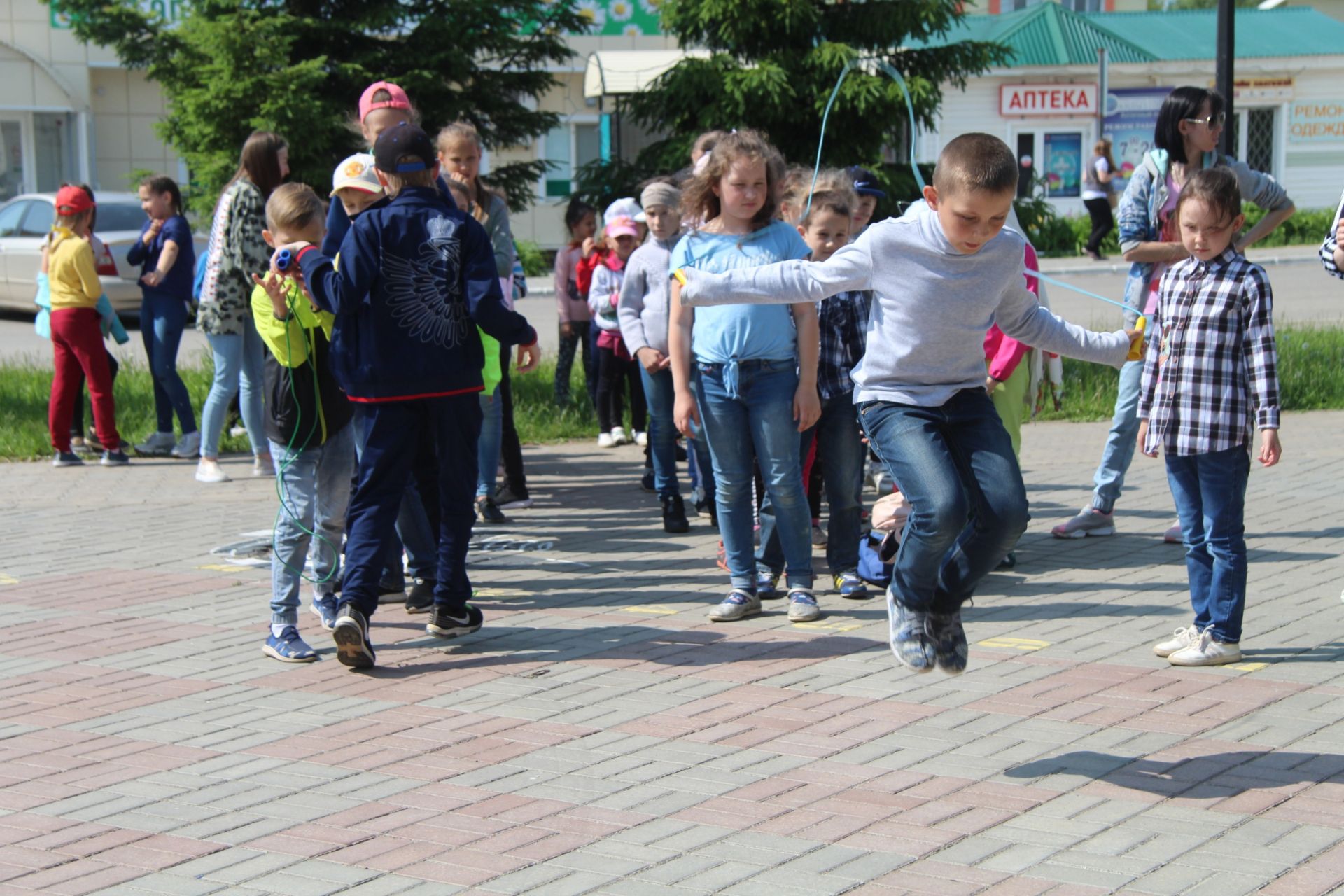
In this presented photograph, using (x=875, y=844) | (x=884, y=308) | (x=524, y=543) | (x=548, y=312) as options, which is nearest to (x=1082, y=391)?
(x=524, y=543)

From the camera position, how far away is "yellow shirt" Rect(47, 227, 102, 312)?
36.2ft

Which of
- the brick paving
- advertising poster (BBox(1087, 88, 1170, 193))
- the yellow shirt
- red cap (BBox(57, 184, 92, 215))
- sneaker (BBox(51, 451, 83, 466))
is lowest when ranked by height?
the brick paving

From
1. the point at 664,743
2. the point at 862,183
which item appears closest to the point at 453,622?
the point at 664,743

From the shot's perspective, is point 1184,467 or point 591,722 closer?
point 591,722

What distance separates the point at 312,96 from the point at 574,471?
16.0ft

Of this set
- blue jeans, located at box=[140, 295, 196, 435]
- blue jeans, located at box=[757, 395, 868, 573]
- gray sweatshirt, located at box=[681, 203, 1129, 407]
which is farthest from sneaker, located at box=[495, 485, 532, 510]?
gray sweatshirt, located at box=[681, 203, 1129, 407]

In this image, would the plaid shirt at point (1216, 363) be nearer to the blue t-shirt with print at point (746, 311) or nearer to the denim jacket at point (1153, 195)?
the blue t-shirt with print at point (746, 311)

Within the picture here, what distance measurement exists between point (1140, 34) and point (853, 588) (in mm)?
36269

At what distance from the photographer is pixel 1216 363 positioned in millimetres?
5566

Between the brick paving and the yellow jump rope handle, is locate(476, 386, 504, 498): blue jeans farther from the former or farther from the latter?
the yellow jump rope handle

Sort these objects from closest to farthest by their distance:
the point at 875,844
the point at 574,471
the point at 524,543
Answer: the point at 875,844 < the point at 524,543 < the point at 574,471

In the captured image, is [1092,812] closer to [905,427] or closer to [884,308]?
[905,427]

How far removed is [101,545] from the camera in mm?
8500

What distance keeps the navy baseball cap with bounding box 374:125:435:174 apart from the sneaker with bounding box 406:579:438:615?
1943 millimetres
